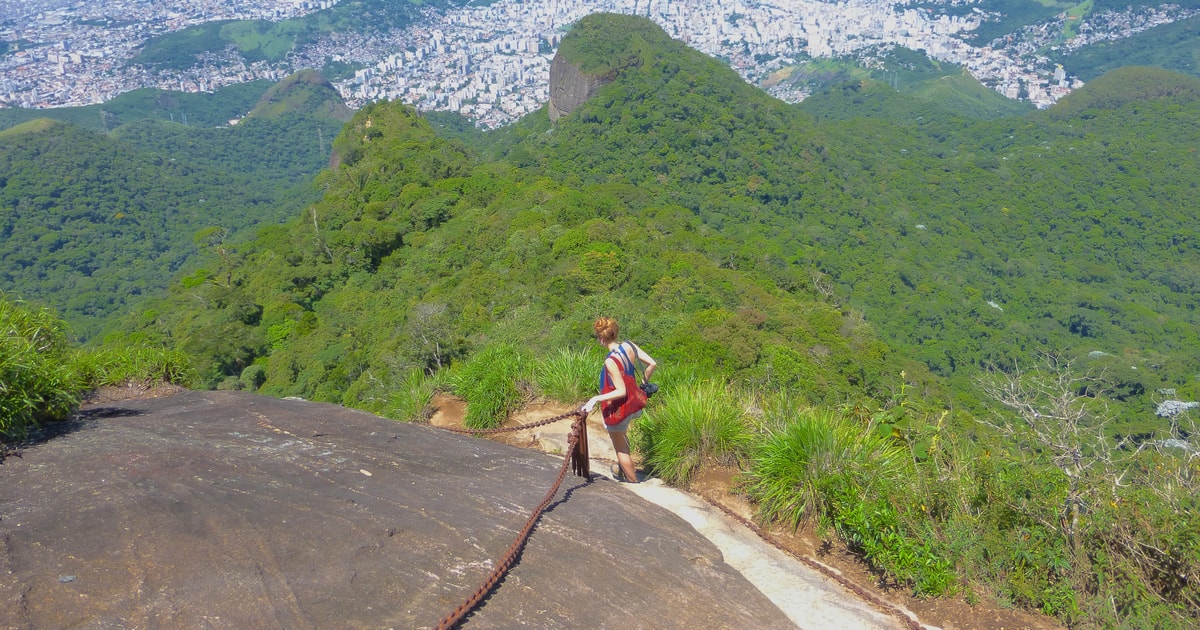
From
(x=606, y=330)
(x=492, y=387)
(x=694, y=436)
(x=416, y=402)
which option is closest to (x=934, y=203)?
(x=492, y=387)

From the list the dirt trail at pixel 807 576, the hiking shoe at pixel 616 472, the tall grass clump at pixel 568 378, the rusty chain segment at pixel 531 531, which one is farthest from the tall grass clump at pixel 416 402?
the dirt trail at pixel 807 576

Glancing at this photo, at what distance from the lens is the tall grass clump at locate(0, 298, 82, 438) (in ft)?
14.6

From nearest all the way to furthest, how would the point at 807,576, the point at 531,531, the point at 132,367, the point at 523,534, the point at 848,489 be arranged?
the point at 523,534 < the point at 531,531 < the point at 807,576 < the point at 848,489 < the point at 132,367

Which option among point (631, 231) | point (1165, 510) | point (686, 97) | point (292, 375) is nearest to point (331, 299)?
point (292, 375)

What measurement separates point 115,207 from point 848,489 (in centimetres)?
9910

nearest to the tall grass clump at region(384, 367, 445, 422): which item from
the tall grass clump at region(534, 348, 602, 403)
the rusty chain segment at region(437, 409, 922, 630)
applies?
the tall grass clump at region(534, 348, 602, 403)

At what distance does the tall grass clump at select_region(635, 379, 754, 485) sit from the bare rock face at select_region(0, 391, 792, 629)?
0.96 m

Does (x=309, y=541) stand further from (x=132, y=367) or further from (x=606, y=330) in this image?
(x=132, y=367)

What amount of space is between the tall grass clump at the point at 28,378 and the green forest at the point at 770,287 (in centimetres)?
29

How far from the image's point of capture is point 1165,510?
4.11m

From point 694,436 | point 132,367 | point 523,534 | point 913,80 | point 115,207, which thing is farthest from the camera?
point 913,80

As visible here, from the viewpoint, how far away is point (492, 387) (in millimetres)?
8031

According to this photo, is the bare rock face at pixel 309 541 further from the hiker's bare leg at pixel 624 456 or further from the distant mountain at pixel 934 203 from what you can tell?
the distant mountain at pixel 934 203

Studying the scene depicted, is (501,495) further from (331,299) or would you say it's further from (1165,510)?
(331,299)
